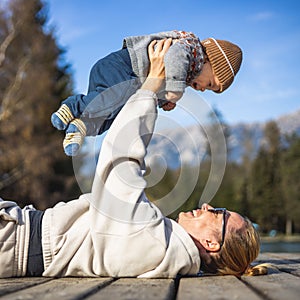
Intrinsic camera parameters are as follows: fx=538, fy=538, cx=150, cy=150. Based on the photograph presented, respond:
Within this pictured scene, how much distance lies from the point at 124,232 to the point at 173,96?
3.00 feet

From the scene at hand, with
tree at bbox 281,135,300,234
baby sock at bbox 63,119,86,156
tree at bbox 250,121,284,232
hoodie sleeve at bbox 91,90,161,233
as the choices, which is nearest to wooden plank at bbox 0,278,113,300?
hoodie sleeve at bbox 91,90,161,233

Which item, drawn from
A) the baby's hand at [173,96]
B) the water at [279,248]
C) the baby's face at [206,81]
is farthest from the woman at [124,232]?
the water at [279,248]

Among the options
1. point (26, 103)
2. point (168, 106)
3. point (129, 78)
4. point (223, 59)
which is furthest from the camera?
point (26, 103)

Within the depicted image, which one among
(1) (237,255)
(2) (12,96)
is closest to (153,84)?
(1) (237,255)

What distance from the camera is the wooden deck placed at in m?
1.62

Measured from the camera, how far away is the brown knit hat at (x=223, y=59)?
10.4 ft

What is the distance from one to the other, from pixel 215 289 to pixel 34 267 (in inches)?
36.8

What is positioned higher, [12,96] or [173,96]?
[12,96]

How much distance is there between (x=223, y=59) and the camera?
318cm

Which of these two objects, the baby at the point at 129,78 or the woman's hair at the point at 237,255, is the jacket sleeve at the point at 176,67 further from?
the woman's hair at the point at 237,255

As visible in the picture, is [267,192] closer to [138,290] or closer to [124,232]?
[124,232]

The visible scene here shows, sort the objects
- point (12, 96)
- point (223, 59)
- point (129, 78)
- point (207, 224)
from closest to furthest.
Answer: point (207, 224)
point (129, 78)
point (223, 59)
point (12, 96)

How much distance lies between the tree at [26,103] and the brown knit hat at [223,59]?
574 inches

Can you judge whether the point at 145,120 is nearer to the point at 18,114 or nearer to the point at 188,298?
the point at 188,298
